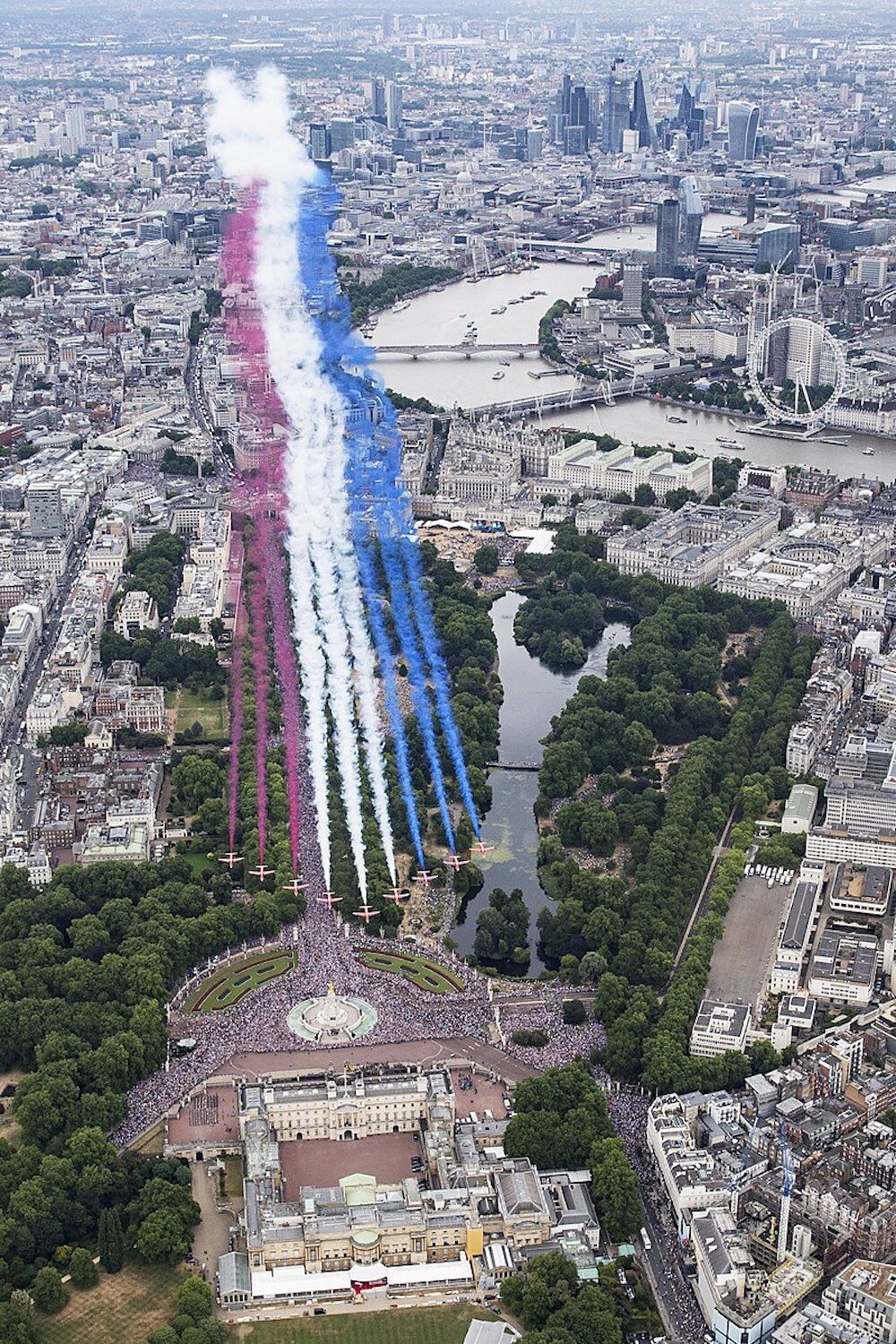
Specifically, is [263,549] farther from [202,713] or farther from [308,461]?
[202,713]

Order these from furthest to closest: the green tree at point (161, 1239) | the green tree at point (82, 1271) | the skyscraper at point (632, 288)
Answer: the skyscraper at point (632, 288)
the green tree at point (161, 1239)
the green tree at point (82, 1271)

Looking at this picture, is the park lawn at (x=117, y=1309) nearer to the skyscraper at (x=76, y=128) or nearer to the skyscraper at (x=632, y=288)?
the skyscraper at (x=632, y=288)

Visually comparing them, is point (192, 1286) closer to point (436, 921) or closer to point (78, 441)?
point (436, 921)

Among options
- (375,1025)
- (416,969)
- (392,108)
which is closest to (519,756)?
(416,969)

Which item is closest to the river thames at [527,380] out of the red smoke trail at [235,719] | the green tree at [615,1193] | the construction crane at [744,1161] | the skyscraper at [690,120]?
the red smoke trail at [235,719]

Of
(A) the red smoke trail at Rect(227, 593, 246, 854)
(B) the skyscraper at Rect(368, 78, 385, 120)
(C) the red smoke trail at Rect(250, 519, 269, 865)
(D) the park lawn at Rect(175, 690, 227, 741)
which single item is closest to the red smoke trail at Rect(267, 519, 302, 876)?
(C) the red smoke trail at Rect(250, 519, 269, 865)

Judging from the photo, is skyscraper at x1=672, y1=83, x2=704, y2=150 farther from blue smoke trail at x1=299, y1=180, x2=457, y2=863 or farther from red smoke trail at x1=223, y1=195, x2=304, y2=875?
blue smoke trail at x1=299, y1=180, x2=457, y2=863
